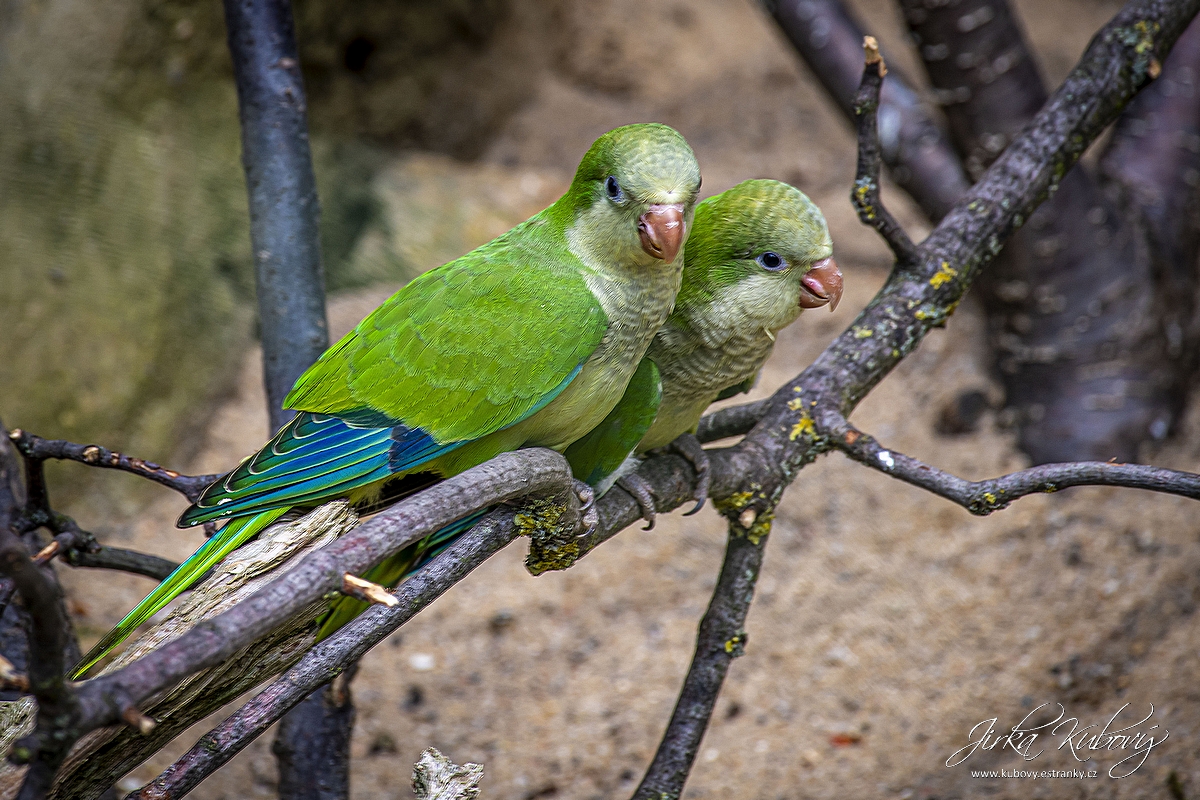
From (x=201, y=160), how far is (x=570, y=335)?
2.96m

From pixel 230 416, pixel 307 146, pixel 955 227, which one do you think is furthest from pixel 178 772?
pixel 230 416

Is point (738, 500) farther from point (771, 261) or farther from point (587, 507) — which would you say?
point (771, 261)

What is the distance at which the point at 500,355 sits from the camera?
5.95 feet

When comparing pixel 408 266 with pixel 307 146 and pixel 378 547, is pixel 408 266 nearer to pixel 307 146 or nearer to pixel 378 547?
pixel 307 146

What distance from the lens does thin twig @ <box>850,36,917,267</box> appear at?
206 centimetres

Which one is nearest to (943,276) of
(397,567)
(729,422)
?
(729,422)

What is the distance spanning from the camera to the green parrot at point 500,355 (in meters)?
1.76

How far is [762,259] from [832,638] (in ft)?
5.72

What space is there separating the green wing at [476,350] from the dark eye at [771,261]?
0.41m

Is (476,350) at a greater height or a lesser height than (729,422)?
greater

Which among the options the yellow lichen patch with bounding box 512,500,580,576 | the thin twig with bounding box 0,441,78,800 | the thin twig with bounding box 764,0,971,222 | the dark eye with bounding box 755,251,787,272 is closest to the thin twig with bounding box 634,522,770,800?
the yellow lichen patch with bounding box 512,500,580,576

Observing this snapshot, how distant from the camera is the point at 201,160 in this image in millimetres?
4035

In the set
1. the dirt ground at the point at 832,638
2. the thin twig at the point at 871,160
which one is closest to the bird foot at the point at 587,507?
the thin twig at the point at 871,160

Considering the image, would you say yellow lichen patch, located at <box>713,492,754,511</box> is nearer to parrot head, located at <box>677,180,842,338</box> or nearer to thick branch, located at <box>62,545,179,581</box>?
parrot head, located at <box>677,180,842,338</box>
